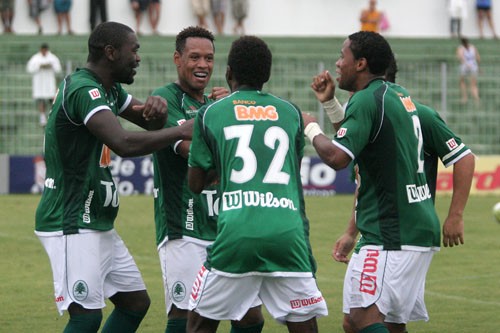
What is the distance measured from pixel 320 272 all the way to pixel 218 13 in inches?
744

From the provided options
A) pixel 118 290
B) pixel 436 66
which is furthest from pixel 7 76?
pixel 118 290

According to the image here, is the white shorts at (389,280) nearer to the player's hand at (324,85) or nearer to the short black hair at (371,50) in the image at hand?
the player's hand at (324,85)

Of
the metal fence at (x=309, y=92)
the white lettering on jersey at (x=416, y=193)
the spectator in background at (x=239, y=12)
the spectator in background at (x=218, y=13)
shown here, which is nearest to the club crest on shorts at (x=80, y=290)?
the white lettering on jersey at (x=416, y=193)

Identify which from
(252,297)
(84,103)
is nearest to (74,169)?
(84,103)

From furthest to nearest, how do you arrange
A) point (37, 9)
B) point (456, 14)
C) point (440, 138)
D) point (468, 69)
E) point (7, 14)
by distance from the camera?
point (456, 14) → point (37, 9) → point (7, 14) → point (468, 69) → point (440, 138)

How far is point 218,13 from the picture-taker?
106 feet

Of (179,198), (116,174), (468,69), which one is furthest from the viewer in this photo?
(468,69)

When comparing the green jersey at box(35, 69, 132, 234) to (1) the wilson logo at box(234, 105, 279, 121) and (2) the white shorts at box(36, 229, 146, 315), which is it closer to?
(2) the white shorts at box(36, 229, 146, 315)

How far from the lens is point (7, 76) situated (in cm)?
2566

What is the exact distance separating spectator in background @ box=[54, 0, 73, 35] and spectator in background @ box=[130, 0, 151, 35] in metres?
1.71

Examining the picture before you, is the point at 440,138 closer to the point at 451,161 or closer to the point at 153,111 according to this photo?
the point at 451,161

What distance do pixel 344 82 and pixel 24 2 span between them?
→ 82.5ft

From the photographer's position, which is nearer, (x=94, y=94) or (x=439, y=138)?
(x=94, y=94)

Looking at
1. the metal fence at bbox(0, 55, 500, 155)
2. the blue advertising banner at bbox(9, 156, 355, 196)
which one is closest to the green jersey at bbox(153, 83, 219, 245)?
the blue advertising banner at bbox(9, 156, 355, 196)
